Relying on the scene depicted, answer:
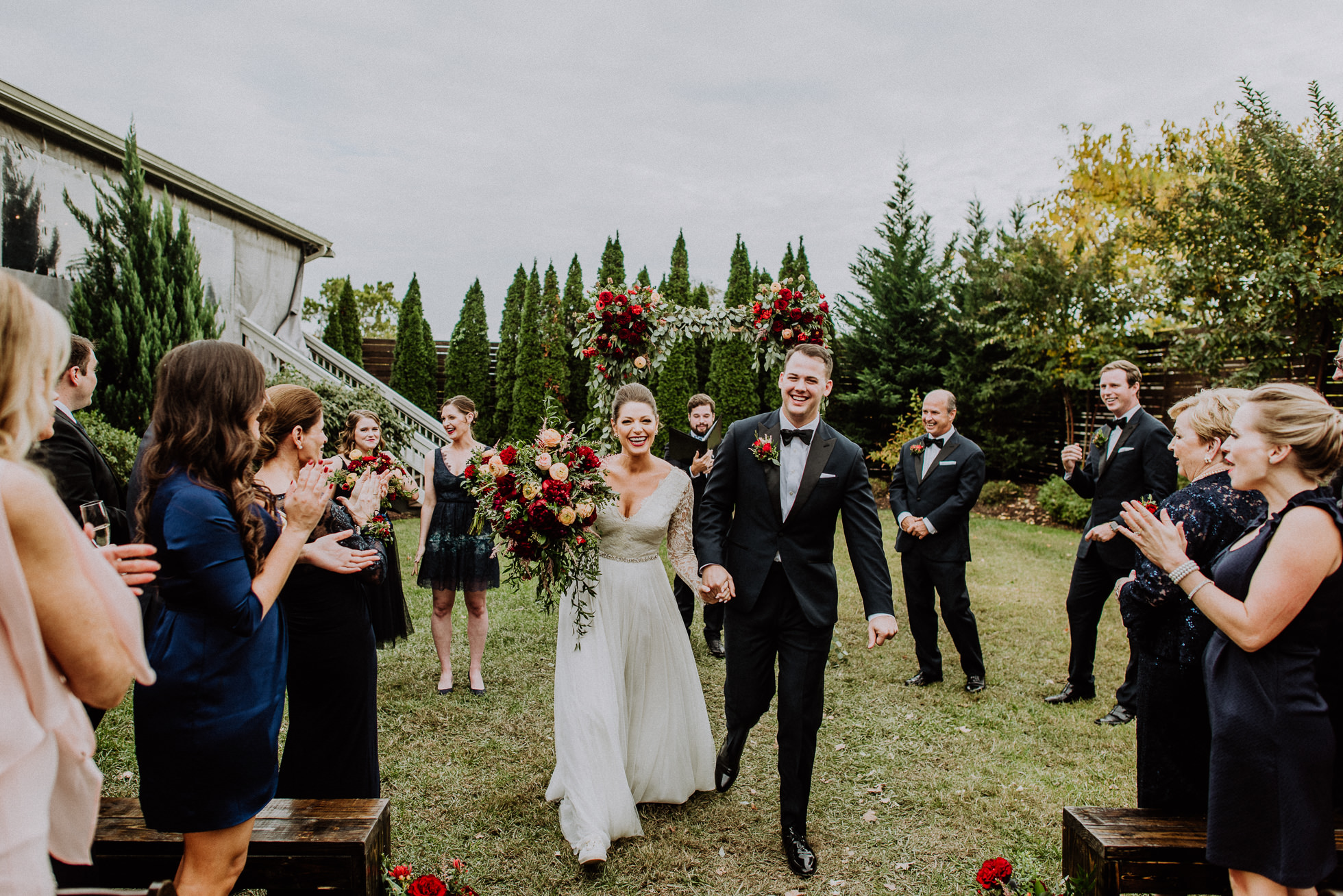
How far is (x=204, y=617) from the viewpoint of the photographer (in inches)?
79.1

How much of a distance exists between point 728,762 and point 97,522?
10.4 ft

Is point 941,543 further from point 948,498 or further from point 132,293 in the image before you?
point 132,293

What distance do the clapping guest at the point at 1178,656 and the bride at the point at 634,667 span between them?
6.67ft

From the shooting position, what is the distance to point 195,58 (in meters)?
12.0

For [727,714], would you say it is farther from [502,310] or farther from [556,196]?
[556,196]

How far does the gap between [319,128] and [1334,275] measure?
2022 cm

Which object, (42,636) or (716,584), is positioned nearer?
(42,636)

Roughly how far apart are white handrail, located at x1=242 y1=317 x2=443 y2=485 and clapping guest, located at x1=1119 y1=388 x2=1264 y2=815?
12.6m

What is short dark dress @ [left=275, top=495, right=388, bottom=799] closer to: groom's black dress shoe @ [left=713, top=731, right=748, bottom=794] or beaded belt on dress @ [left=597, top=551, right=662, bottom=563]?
beaded belt on dress @ [left=597, top=551, right=662, bottom=563]

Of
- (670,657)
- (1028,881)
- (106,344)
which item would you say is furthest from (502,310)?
(1028,881)

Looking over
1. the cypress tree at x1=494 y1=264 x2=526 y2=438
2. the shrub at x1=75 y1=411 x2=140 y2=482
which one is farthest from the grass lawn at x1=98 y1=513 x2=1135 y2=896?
the cypress tree at x1=494 y1=264 x2=526 y2=438

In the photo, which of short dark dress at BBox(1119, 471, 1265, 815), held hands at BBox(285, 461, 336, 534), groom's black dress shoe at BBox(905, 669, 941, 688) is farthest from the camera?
groom's black dress shoe at BBox(905, 669, 941, 688)

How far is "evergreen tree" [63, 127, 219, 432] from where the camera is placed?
998 cm

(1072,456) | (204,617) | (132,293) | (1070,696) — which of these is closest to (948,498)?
(1072,456)
